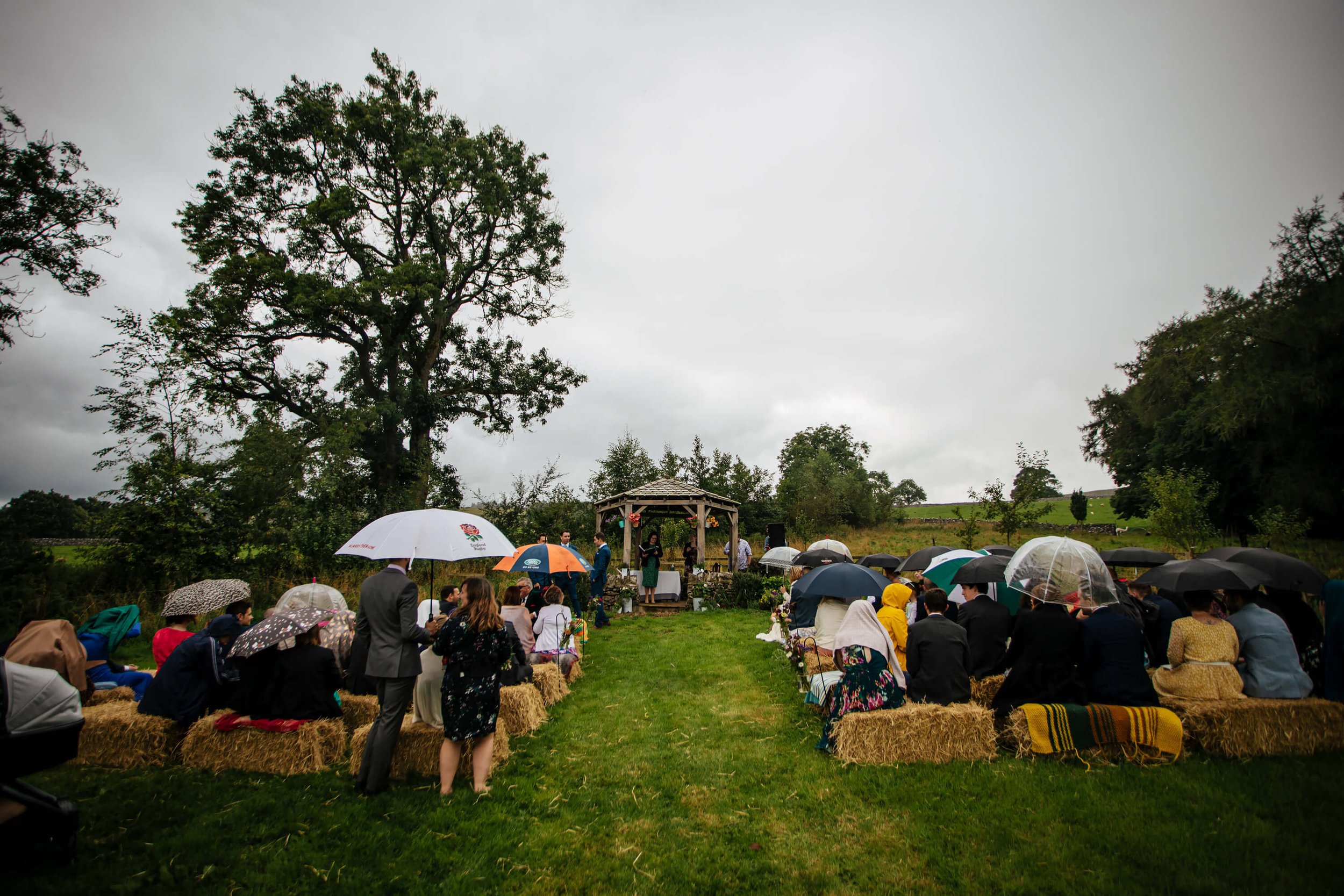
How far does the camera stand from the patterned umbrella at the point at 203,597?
5445 mm

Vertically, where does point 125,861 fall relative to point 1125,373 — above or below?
below

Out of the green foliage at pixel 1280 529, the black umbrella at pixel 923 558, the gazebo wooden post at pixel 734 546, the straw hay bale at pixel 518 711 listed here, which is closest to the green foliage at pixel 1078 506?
the green foliage at pixel 1280 529

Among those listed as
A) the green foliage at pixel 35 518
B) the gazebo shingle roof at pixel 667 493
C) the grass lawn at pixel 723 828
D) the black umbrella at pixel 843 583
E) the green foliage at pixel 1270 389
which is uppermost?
the green foliage at pixel 1270 389

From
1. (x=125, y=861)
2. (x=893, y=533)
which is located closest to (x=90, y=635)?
(x=125, y=861)

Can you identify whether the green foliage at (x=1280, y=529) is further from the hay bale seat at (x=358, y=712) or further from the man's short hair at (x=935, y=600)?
the hay bale seat at (x=358, y=712)

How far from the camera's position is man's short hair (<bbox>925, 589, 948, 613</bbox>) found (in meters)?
5.82

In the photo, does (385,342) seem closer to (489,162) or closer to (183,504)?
(489,162)

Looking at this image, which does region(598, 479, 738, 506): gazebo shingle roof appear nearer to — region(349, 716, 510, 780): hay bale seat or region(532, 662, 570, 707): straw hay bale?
region(532, 662, 570, 707): straw hay bale

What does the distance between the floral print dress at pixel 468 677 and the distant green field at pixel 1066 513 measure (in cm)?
3837

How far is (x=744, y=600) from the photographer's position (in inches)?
596

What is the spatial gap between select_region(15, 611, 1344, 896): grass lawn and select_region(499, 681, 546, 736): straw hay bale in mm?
591

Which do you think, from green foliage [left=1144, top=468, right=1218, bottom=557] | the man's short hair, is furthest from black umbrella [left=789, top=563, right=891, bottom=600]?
green foliage [left=1144, top=468, right=1218, bottom=557]

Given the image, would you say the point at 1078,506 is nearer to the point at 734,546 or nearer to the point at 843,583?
the point at 734,546

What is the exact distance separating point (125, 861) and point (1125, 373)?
1965 inches
